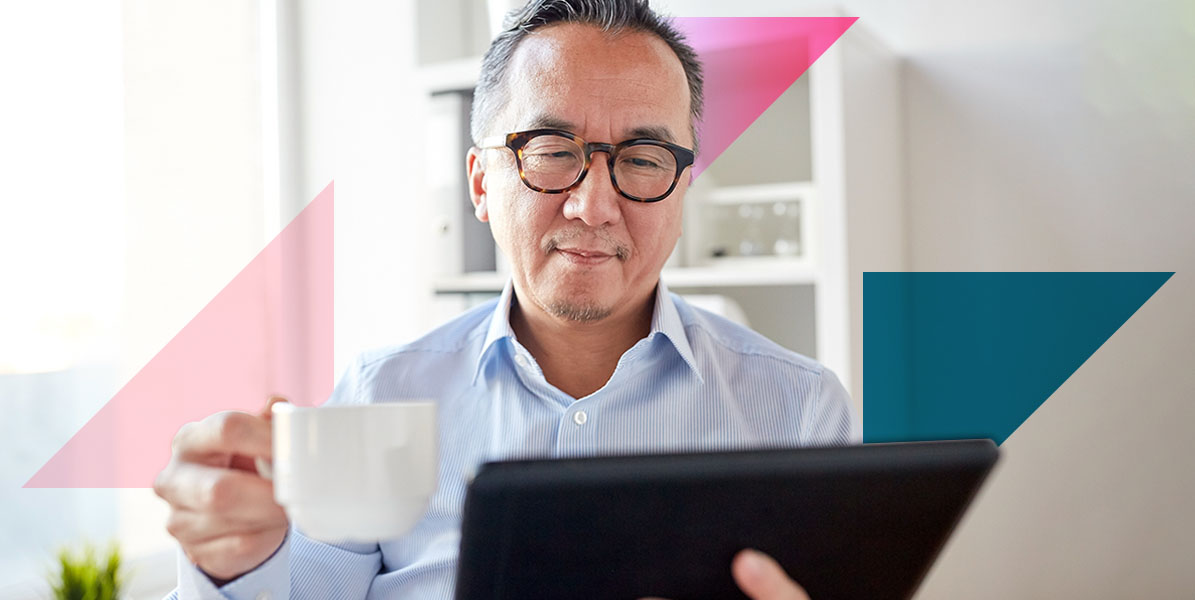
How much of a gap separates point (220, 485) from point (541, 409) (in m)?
0.58

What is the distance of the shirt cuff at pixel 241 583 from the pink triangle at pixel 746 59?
1397 millimetres

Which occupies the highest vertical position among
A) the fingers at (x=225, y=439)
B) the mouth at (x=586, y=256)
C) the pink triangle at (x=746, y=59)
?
the pink triangle at (x=746, y=59)

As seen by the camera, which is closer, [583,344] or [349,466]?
[349,466]

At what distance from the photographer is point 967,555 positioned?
2088mm

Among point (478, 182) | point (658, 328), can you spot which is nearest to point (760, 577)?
point (658, 328)

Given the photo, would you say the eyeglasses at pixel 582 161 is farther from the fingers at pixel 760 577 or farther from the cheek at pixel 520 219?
the fingers at pixel 760 577

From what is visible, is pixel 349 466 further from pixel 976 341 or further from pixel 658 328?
pixel 976 341

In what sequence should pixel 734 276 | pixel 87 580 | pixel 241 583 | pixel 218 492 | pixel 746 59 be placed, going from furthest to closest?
pixel 746 59
pixel 734 276
pixel 87 580
pixel 241 583
pixel 218 492

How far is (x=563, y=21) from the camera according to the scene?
4.33 feet

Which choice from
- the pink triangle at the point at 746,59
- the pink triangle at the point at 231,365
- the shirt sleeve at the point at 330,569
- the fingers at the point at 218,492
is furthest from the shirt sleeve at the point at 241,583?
the pink triangle at the point at 746,59

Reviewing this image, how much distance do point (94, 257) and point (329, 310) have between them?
0.67 m

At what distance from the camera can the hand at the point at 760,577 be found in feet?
2.27

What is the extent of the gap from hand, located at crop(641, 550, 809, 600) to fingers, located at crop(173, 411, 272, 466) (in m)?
0.37

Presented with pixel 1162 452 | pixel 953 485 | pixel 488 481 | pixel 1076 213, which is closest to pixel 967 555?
pixel 1162 452
